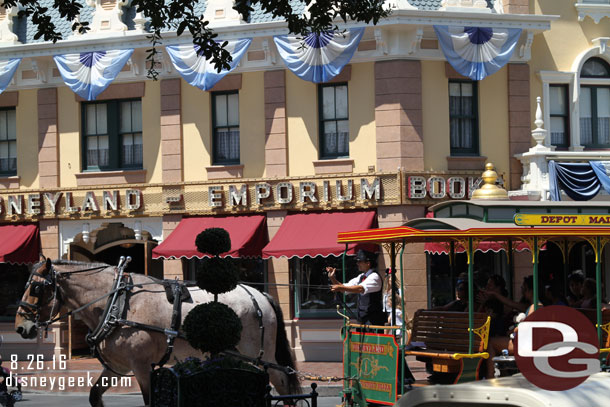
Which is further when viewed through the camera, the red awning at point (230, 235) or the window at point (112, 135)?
the window at point (112, 135)

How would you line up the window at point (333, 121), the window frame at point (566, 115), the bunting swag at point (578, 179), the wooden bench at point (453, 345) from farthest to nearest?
the window frame at point (566, 115) → the window at point (333, 121) → the bunting swag at point (578, 179) → the wooden bench at point (453, 345)

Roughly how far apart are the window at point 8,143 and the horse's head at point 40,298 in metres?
13.8

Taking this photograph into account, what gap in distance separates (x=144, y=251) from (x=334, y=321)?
5681mm

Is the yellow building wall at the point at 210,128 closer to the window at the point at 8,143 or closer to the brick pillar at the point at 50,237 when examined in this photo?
the brick pillar at the point at 50,237

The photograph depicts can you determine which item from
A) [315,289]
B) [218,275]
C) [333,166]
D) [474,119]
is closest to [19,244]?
[315,289]

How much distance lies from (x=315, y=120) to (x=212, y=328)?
46.5ft

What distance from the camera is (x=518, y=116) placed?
22547mm

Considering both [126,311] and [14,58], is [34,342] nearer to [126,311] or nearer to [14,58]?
[14,58]

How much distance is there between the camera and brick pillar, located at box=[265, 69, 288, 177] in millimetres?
22859

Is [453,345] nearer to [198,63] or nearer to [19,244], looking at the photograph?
[198,63]

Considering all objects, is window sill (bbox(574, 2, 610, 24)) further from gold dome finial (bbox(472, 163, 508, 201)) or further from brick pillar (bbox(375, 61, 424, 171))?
gold dome finial (bbox(472, 163, 508, 201))

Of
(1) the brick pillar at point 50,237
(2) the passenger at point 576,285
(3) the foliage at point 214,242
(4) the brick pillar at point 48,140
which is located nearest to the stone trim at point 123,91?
(4) the brick pillar at point 48,140

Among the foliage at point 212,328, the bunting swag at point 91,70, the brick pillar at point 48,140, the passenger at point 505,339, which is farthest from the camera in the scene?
the brick pillar at point 48,140

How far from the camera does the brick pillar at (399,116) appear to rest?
21875 millimetres
